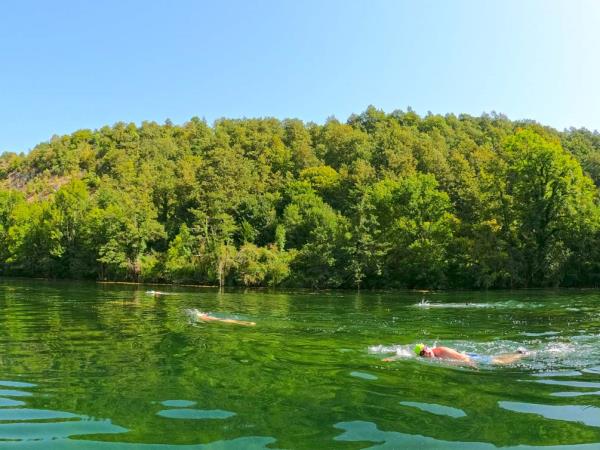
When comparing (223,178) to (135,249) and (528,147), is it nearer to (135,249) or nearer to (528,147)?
(135,249)

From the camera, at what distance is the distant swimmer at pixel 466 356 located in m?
12.3

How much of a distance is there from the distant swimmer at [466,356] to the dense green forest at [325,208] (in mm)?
39784

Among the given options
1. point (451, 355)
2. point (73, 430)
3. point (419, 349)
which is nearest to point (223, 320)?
point (419, 349)

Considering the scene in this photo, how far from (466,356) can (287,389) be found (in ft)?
17.4

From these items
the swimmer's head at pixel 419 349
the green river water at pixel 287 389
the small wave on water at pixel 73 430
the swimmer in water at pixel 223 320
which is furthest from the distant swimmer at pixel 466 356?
the swimmer in water at pixel 223 320

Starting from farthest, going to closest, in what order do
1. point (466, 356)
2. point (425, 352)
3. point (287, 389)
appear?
1. point (425, 352)
2. point (466, 356)
3. point (287, 389)

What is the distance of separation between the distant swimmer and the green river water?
1.14 ft

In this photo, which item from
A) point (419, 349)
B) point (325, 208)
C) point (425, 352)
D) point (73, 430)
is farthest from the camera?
point (325, 208)

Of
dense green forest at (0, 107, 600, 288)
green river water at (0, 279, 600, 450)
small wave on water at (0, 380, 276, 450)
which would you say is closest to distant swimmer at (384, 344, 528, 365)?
green river water at (0, 279, 600, 450)

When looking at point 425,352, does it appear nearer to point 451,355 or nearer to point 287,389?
point 451,355

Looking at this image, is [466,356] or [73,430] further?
[466,356]

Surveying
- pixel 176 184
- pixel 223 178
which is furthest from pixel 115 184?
pixel 223 178

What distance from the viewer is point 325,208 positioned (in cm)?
7481

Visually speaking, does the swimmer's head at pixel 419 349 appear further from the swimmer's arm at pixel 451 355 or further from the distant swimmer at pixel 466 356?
the swimmer's arm at pixel 451 355
